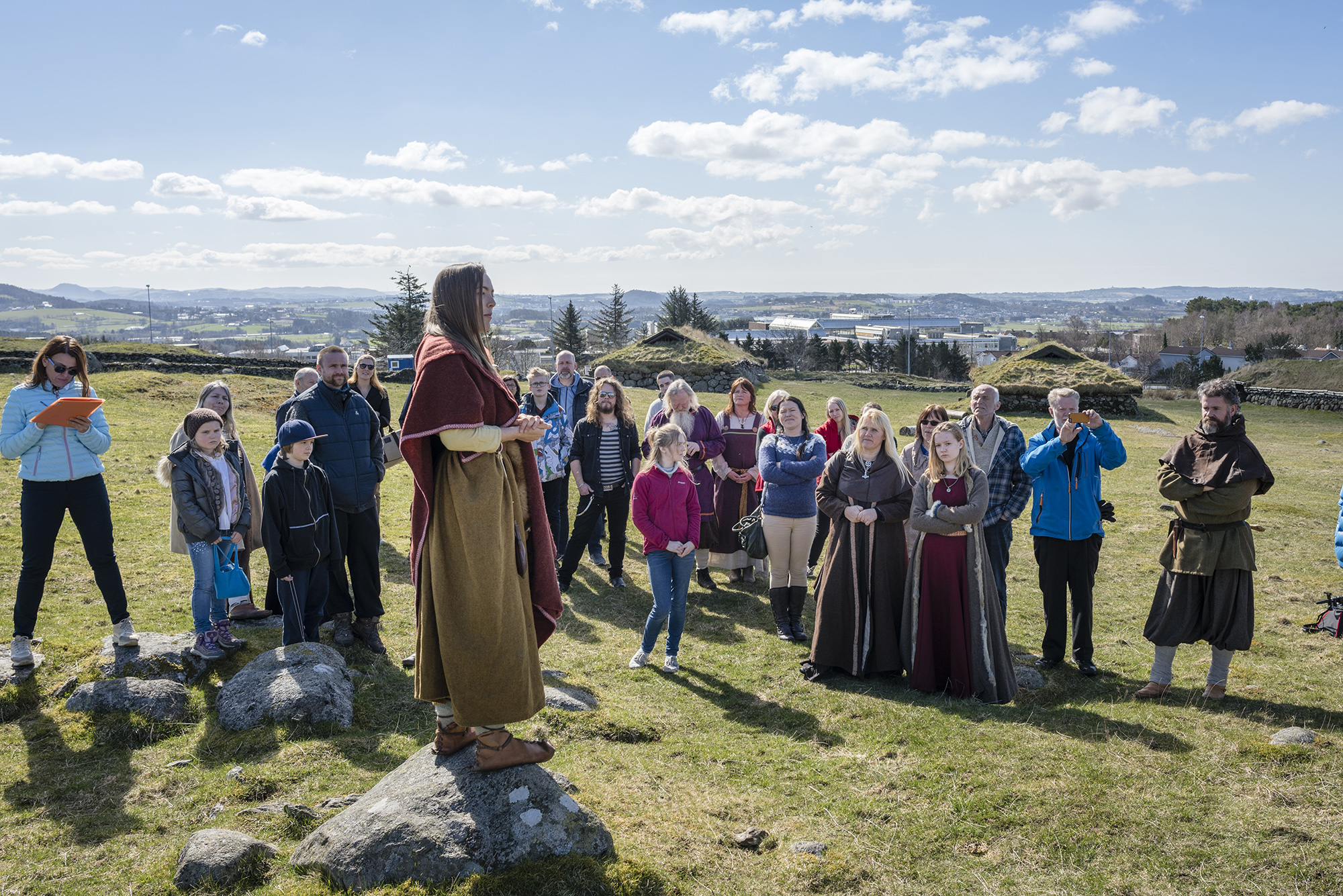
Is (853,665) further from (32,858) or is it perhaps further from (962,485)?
(32,858)

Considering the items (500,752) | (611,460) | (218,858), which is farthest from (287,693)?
(611,460)

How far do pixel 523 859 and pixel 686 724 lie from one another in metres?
2.23

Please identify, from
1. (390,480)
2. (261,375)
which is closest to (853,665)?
(390,480)

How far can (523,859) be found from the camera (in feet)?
10.8

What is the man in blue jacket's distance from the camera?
251 inches

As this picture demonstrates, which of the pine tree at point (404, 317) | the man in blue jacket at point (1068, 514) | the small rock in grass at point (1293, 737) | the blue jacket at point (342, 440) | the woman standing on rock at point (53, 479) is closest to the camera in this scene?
the small rock in grass at point (1293, 737)

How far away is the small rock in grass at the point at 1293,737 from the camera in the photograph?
4816 mm

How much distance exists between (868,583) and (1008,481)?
157 centimetres

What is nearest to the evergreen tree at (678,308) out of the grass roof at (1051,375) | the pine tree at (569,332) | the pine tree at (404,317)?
the pine tree at (569,332)

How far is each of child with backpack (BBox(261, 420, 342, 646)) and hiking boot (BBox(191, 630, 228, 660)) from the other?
0.42m

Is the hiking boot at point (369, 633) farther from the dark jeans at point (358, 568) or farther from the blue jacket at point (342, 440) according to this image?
the blue jacket at point (342, 440)

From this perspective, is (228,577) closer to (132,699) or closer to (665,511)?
(132,699)

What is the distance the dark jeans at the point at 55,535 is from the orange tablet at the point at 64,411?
432mm

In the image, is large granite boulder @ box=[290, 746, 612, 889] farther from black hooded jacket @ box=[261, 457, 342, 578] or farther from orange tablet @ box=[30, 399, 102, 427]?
orange tablet @ box=[30, 399, 102, 427]
